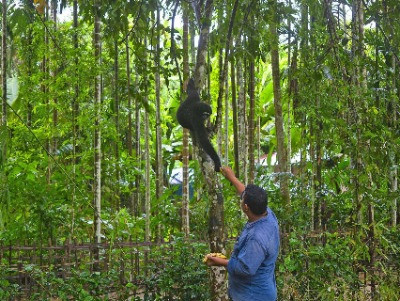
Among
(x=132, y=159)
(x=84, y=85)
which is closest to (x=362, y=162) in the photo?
(x=84, y=85)

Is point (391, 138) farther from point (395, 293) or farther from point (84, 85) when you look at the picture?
point (84, 85)

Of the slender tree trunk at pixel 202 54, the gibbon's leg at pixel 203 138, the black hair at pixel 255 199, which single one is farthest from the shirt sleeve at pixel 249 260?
the slender tree trunk at pixel 202 54

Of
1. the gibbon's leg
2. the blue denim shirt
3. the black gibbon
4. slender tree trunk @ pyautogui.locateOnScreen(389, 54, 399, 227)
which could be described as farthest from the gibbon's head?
slender tree trunk @ pyautogui.locateOnScreen(389, 54, 399, 227)

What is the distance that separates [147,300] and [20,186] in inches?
101

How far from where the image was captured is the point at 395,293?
6.63m

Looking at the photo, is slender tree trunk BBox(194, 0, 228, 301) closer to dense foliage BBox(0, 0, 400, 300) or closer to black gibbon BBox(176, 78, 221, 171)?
black gibbon BBox(176, 78, 221, 171)

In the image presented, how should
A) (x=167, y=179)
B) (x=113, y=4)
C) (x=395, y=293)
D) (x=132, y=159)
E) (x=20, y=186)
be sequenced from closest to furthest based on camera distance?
(x=113, y=4)
(x=395, y=293)
(x=20, y=186)
(x=132, y=159)
(x=167, y=179)

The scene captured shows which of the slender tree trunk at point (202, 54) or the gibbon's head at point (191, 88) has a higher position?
the slender tree trunk at point (202, 54)

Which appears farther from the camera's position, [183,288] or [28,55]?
[28,55]

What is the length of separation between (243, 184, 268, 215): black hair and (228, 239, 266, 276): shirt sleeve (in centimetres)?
21

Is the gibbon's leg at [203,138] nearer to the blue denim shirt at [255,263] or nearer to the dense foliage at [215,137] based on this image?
the dense foliage at [215,137]

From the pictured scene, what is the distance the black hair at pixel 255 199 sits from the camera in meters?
4.10

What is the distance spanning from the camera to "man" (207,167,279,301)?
4.04m

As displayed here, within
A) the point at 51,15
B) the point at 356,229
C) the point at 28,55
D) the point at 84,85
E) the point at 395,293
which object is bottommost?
the point at 395,293
